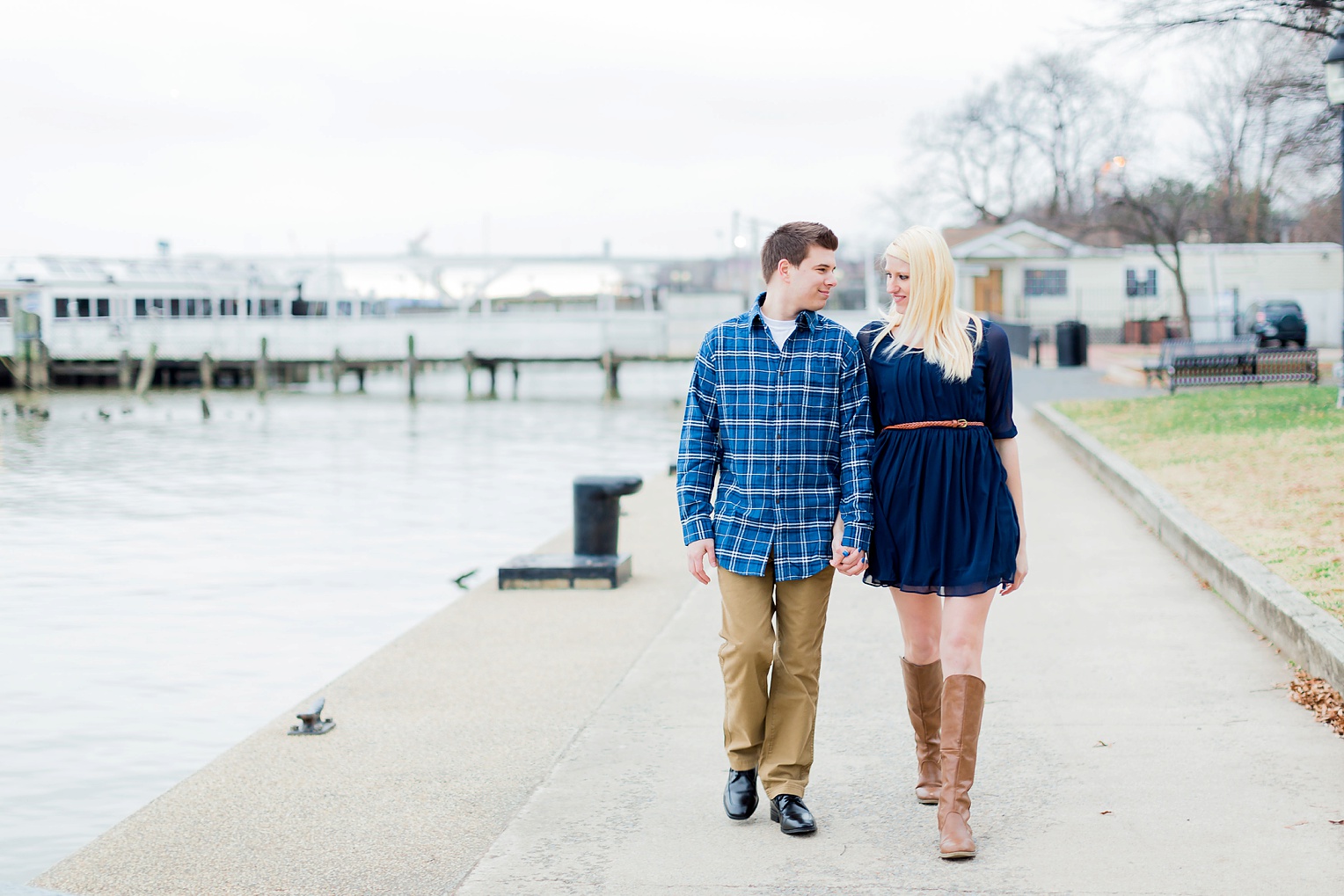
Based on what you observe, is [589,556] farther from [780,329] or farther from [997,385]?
[997,385]

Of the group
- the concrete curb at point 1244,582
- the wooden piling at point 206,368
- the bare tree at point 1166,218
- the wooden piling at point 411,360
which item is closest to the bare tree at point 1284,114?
the bare tree at point 1166,218

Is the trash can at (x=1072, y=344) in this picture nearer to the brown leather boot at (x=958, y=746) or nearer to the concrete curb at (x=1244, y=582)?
the concrete curb at (x=1244, y=582)

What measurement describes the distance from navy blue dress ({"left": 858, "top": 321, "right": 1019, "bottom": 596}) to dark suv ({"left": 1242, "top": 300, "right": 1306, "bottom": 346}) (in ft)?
115

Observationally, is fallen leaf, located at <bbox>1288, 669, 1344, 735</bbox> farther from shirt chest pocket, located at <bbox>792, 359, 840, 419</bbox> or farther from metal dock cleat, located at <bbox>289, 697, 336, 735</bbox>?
metal dock cleat, located at <bbox>289, 697, 336, 735</bbox>

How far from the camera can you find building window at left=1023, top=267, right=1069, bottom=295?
52.5m

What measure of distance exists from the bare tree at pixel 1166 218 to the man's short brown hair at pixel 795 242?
3557cm

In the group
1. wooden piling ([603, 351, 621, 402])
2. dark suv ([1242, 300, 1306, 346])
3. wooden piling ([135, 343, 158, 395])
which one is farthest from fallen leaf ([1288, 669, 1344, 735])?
wooden piling ([135, 343, 158, 395])

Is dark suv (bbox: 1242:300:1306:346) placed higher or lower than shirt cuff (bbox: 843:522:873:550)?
higher

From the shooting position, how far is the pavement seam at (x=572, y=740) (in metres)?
4.40

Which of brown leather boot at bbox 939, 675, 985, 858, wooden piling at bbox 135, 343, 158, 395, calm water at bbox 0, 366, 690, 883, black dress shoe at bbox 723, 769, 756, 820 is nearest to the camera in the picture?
brown leather boot at bbox 939, 675, 985, 858

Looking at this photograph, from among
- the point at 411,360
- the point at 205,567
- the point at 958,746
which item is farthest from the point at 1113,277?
the point at 958,746

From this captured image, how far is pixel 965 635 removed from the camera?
4367mm

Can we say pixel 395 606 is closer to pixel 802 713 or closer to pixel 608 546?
pixel 608 546

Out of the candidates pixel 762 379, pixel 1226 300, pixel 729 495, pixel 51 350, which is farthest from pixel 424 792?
pixel 51 350
